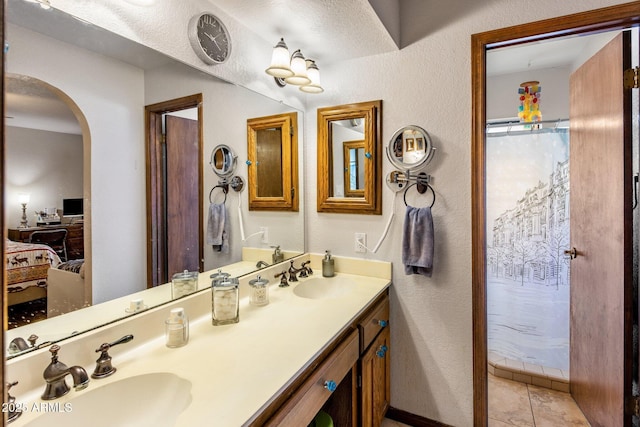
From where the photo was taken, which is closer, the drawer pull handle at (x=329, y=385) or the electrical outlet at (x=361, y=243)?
the drawer pull handle at (x=329, y=385)

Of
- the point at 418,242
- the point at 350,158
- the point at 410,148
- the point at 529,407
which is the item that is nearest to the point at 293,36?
the point at 350,158

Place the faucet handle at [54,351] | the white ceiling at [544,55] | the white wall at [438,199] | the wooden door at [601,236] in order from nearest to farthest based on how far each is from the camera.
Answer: the faucet handle at [54,351] → the wooden door at [601,236] → the white wall at [438,199] → the white ceiling at [544,55]

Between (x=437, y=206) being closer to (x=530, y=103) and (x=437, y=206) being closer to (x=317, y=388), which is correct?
(x=317, y=388)

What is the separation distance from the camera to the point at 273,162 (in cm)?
195

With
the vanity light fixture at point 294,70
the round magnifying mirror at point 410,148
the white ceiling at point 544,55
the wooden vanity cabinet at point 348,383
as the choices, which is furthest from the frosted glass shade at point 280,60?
the white ceiling at point 544,55

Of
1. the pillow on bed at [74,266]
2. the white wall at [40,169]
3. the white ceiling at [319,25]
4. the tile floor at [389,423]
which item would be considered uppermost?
the white ceiling at [319,25]

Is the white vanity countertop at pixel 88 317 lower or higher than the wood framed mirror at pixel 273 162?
lower

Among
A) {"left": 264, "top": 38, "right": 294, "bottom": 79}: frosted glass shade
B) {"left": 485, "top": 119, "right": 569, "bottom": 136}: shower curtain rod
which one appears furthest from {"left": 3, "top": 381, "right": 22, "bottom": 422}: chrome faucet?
{"left": 485, "top": 119, "right": 569, "bottom": 136}: shower curtain rod

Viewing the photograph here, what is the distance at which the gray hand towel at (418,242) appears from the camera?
5.43ft

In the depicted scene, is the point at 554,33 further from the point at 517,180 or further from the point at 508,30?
the point at 517,180

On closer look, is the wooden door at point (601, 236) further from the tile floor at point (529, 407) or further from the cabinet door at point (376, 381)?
the cabinet door at point (376, 381)

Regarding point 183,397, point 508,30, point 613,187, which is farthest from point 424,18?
point 183,397

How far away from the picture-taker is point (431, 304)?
175 centimetres

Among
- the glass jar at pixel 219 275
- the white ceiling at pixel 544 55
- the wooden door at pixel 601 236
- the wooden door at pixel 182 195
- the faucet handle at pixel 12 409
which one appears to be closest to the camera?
the faucet handle at pixel 12 409
